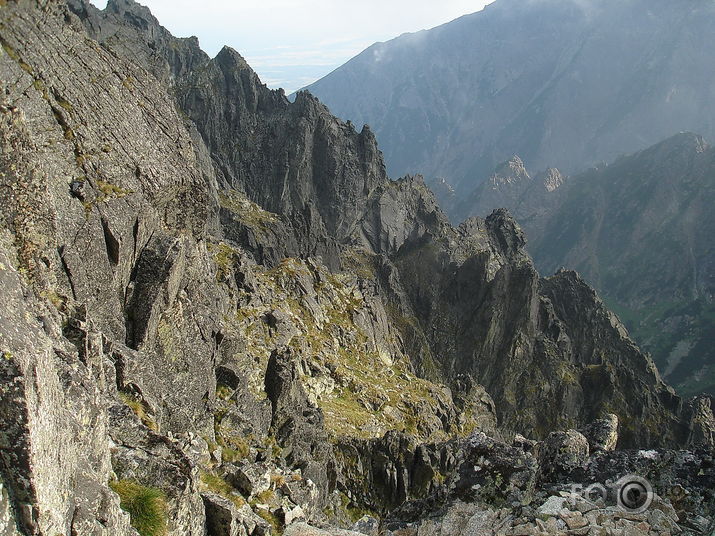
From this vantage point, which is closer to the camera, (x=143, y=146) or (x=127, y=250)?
(x=127, y=250)

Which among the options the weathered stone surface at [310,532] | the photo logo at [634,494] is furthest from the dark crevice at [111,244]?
the photo logo at [634,494]

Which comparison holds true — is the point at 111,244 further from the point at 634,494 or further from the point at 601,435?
the point at 601,435

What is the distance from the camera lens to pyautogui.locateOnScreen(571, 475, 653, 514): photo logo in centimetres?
1748

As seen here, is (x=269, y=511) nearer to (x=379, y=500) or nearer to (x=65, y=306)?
(x=65, y=306)

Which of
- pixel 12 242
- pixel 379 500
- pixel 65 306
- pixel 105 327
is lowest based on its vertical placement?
pixel 379 500

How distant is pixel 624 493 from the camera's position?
18.0m

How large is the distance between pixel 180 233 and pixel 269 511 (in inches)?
723

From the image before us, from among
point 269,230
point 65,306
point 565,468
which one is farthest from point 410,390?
point 65,306

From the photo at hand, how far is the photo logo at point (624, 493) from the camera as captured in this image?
57.4ft

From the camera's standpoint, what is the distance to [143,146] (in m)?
34.8

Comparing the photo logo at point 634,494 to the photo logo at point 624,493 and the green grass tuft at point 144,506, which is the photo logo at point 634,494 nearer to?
the photo logo at point 624,493

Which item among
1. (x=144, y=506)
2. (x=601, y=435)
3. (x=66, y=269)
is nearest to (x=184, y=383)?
(x=66, y=269)

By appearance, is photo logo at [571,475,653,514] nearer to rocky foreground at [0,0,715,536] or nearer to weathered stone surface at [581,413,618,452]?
rocky foreground at [0,0,715,536]

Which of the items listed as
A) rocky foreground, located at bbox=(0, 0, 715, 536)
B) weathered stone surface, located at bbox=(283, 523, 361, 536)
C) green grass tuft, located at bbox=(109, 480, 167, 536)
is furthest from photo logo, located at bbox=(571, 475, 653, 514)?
green grass tuft, located at bbox=(109, 480, 167, 536)
